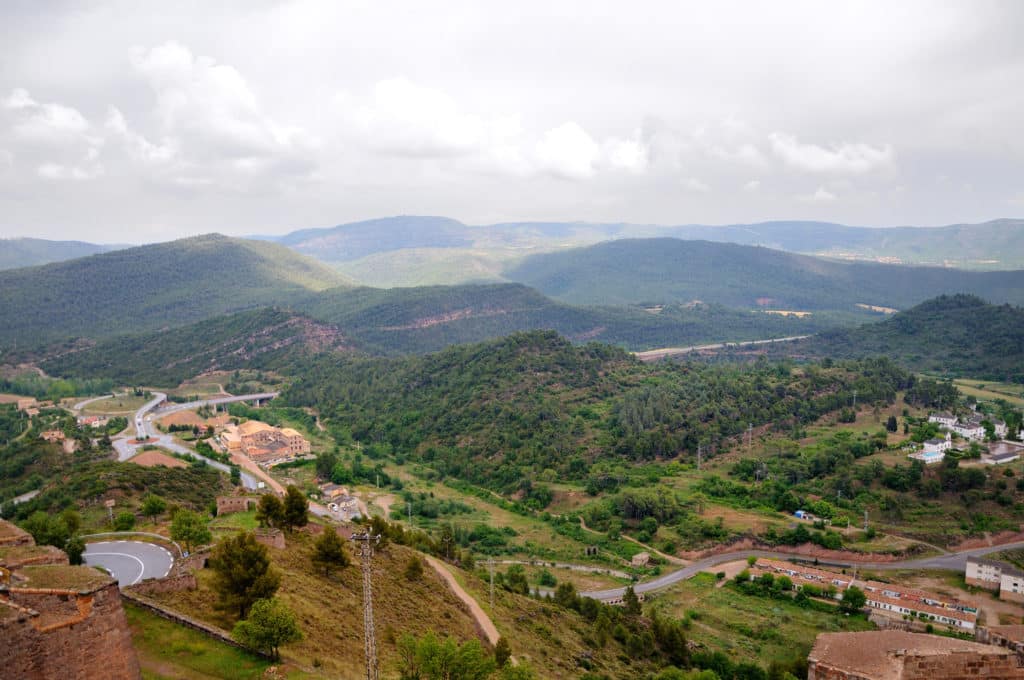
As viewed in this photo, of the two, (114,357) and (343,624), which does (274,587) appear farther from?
(114,357)

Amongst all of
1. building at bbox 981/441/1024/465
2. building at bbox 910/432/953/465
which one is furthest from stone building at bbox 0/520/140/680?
building at bbox 981/441/1024/465

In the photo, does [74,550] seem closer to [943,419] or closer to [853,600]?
[853,600]

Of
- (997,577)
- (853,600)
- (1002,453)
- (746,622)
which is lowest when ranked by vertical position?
(746,622)

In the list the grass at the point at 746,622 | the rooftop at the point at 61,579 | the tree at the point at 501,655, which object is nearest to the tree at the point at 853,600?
the grass at the point at 746,622

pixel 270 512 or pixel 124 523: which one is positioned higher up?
pixel 270 512

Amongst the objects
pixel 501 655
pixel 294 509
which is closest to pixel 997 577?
pixel 501 655

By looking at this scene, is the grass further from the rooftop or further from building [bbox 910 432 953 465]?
the rooftop
